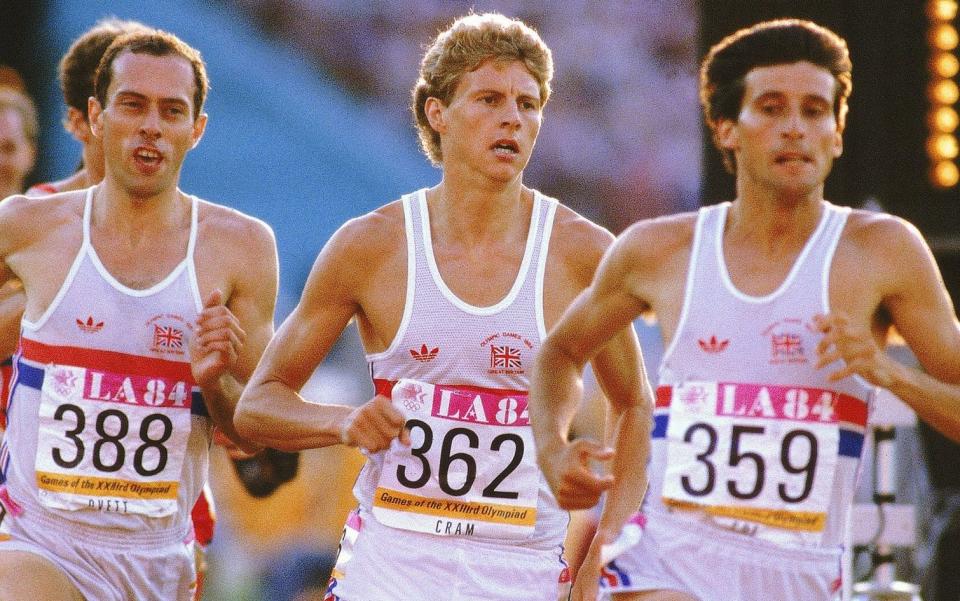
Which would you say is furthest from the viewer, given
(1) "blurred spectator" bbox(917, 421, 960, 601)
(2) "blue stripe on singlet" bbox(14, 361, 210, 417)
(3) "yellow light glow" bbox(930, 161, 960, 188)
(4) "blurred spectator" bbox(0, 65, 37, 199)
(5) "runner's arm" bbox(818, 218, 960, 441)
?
(1) "blurred spectator" bbox(917, 421, 960, 601)

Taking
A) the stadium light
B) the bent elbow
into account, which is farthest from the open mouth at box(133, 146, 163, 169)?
the stadium light

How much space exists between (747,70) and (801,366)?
0.83 m

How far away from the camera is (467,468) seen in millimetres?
4641

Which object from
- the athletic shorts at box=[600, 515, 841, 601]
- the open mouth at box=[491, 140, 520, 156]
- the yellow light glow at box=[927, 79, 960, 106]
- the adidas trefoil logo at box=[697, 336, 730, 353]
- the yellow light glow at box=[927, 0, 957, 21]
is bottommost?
the athletic shorts at box=[600, 515, 841, 601]

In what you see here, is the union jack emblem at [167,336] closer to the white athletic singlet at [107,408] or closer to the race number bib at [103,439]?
the white athletic singlet at [107,408]

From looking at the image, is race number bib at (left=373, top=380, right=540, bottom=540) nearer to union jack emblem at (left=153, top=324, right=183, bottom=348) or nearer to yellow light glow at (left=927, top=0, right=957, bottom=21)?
union jack emblem at (left=153, top=324, right=183, bottom=348)

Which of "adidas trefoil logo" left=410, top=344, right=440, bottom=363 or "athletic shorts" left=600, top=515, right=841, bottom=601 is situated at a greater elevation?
"adidas trefoil logo" left=410, top=344, right=440, bottom=363

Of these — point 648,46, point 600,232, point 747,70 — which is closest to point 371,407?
point 600,232

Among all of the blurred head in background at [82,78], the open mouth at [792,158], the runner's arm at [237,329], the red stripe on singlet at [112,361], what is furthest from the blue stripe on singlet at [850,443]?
the blurred head in background at [82,78]

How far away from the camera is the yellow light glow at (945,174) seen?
25.5 ft

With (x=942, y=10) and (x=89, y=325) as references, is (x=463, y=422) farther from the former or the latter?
(x=942, y=10)

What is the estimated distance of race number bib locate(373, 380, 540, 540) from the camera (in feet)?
15.2

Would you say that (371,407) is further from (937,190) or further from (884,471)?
(937,190)

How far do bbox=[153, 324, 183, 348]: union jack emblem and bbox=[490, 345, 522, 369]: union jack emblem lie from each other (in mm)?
1045
